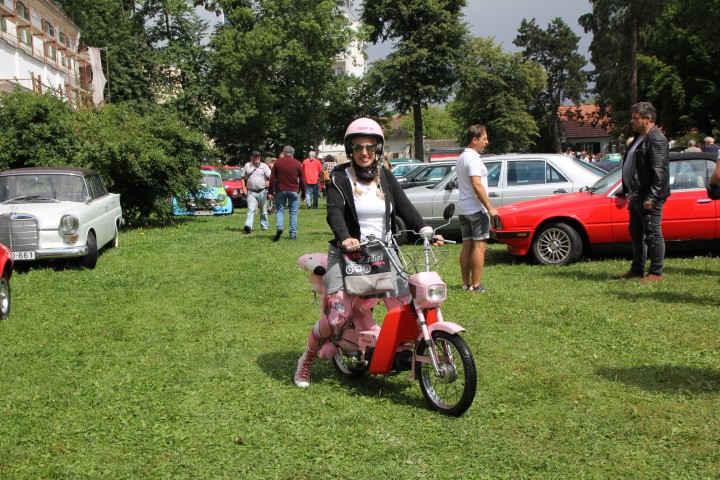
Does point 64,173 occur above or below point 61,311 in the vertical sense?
above

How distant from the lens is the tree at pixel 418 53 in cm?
4912

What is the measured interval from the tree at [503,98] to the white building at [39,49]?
27.6 metres

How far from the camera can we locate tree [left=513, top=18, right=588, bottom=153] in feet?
230

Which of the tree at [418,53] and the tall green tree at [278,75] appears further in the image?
the tall green tree at [278,75]

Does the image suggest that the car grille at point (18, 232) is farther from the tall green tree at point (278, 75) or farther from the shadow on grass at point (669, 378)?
the tall green tree at point (278, 75)

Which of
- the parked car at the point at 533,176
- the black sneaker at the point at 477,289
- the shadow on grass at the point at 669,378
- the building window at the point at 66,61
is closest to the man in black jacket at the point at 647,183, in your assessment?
the black sneaker at the point at 477,289

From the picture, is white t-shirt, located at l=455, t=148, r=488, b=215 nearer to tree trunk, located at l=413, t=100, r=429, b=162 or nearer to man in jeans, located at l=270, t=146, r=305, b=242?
man in jeans, located at l=270, t=146, r=305, b=242

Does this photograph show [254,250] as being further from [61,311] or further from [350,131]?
[350,131]

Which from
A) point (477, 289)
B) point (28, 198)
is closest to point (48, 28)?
point (28, 198)

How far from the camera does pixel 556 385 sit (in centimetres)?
532

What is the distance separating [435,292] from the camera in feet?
15.5

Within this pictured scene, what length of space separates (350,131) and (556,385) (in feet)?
7.70

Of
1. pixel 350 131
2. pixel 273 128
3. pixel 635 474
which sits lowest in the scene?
pixel 635 474

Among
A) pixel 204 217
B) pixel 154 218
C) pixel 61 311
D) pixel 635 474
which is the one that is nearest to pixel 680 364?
pixel 635 474
